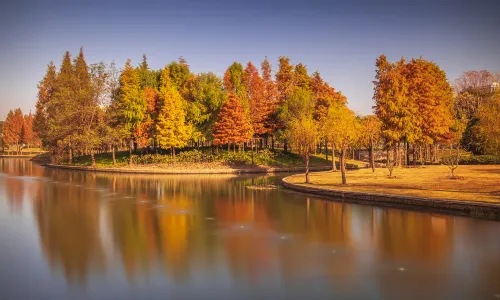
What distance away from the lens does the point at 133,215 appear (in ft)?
74.6

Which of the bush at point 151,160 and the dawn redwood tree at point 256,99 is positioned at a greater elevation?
the dawn redwood tree at point 256,99

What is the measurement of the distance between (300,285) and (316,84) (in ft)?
180

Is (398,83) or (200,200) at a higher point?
(398,83)

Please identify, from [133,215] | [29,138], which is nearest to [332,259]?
[133,215]

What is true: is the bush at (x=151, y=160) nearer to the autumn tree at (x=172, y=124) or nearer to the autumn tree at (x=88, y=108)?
the autumn tree at (x=172, y=124)

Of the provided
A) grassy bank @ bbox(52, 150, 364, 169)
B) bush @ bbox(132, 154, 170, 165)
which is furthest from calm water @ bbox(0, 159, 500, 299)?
bush @ bbox(132, 154, 170, 165)

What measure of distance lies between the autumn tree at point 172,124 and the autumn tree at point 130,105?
3212mm

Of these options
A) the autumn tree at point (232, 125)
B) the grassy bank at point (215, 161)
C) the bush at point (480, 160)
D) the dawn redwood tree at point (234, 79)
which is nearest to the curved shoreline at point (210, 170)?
the grassy bank at point (215, 161)

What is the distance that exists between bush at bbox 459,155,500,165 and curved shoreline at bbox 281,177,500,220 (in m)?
29.8

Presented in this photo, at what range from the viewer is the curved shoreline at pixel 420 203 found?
2091cm

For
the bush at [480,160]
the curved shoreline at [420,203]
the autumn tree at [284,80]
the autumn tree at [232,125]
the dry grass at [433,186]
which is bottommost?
the curved shoreline at [420,203]

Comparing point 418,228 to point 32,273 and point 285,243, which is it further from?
point 32,273

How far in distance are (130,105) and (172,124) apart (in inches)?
291

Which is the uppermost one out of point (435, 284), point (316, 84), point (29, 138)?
point (316, 84)
